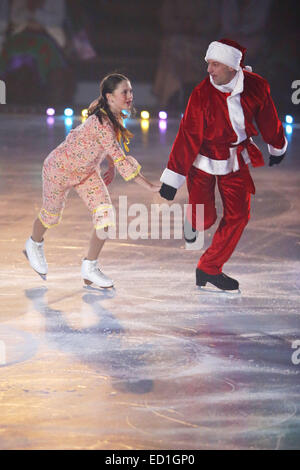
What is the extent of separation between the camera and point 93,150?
5.41m

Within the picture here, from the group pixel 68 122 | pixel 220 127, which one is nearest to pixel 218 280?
pixel 220 127

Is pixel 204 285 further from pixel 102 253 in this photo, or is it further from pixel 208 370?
pixel 208 370

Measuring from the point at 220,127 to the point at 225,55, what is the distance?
1.31ft

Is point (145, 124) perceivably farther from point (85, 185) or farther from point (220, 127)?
point (220, 127)

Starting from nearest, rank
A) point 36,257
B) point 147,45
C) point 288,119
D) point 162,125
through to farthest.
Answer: point 36,257
point 162,125
point 288,119
point 147,45

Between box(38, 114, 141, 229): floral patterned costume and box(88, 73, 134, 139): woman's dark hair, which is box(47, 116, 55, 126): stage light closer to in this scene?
box(38, 114, 141, 229): floral patterned costume

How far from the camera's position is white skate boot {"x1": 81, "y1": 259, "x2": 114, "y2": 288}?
217 inches

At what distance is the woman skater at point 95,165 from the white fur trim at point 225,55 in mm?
501

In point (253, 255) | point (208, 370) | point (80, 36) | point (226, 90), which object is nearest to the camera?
point (208, 370)

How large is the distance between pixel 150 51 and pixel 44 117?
95.6 inches

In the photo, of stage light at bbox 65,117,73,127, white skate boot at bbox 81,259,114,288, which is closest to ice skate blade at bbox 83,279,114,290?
white skate boot at bbox 81,259,114,288

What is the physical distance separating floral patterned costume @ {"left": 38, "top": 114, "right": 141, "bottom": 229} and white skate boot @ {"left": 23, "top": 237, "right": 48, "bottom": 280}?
0.80 ft
